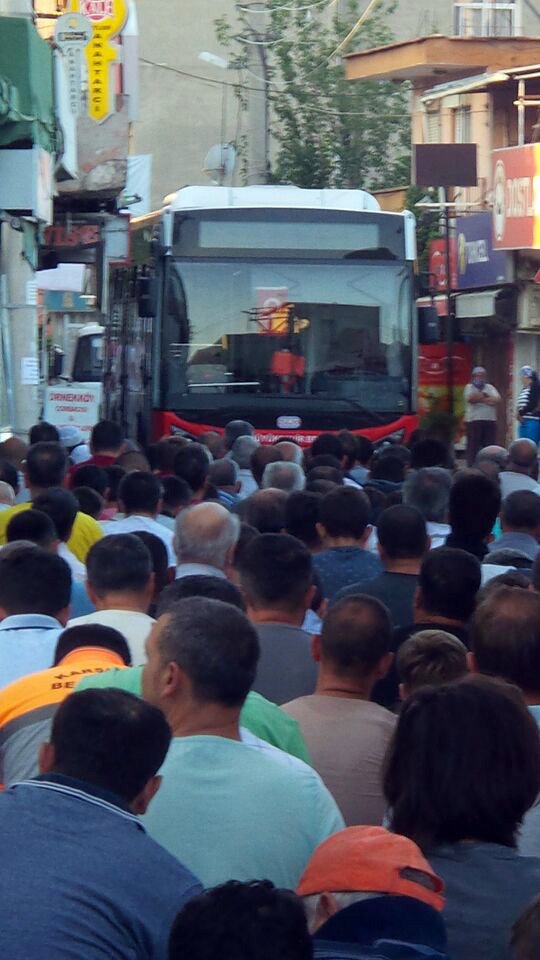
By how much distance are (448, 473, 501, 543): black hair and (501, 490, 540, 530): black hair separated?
0.38 feet

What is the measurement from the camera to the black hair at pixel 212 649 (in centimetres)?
386

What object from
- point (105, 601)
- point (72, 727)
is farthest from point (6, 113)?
point (72, 727)

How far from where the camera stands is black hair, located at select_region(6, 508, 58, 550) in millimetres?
6832

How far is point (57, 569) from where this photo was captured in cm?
550

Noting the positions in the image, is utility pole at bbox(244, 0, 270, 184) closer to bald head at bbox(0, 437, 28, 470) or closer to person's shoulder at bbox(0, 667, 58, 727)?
bald head at bbox(0, 437, 28, 470)

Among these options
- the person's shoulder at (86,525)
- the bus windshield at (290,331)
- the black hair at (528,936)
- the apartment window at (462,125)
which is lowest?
the person's shoulder at (86,525)

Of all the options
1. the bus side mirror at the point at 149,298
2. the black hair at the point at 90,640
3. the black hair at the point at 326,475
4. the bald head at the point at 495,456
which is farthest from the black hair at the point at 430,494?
the bus side mirror at the point at 149,298

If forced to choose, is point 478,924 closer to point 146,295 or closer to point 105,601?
point 105,601

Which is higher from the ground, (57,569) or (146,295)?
(146,295)

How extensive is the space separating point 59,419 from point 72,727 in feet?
40.8

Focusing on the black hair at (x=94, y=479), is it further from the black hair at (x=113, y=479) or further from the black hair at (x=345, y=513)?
the black hair at (x=345, y=513)

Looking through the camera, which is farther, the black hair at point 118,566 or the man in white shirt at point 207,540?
the man in white shirt at point 207,540

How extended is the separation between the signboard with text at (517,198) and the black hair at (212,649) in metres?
22.0

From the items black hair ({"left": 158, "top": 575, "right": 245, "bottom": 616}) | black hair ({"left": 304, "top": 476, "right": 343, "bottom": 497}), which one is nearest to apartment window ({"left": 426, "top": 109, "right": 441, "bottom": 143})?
black hair ({"left": 304, "top": 476, "right": 343, "bottom": 497})
